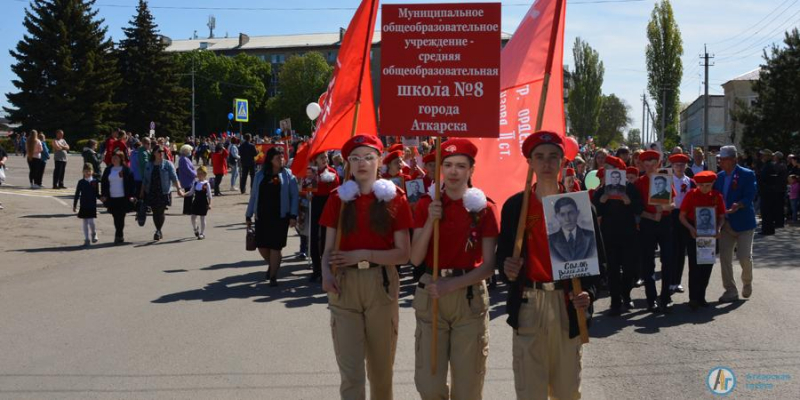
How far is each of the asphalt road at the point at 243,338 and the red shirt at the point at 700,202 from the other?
3.85ft

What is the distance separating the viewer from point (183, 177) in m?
20.4

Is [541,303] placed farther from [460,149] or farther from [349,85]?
[349,85]

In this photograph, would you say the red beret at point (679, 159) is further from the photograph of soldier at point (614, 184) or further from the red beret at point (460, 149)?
the red beret at point (460, 149)

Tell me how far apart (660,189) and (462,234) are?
545 cm

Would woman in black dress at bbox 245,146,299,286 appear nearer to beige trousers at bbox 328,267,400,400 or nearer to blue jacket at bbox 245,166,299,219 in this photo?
blue jacket at bbox 245,166,299,219

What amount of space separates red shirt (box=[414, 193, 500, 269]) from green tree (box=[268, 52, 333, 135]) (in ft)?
353

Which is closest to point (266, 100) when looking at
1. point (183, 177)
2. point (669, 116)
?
point (669, 116)

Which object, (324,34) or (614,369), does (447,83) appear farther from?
(324,34)

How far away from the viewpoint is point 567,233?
430cm

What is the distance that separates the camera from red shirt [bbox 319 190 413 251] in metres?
4.98

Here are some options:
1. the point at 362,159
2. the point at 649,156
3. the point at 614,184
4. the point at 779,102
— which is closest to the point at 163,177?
the point at 614,184

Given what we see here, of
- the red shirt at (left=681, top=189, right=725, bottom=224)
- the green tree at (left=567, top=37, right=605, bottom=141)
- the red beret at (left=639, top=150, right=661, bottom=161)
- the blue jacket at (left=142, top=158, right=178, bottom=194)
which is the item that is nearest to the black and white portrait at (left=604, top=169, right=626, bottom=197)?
the red beret at (left=639, top=150, right=661, bottom=161)

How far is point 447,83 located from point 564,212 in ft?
4.02

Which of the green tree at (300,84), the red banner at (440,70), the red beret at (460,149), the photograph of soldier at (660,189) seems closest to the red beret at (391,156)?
the photograph of soldier at (660,189)
